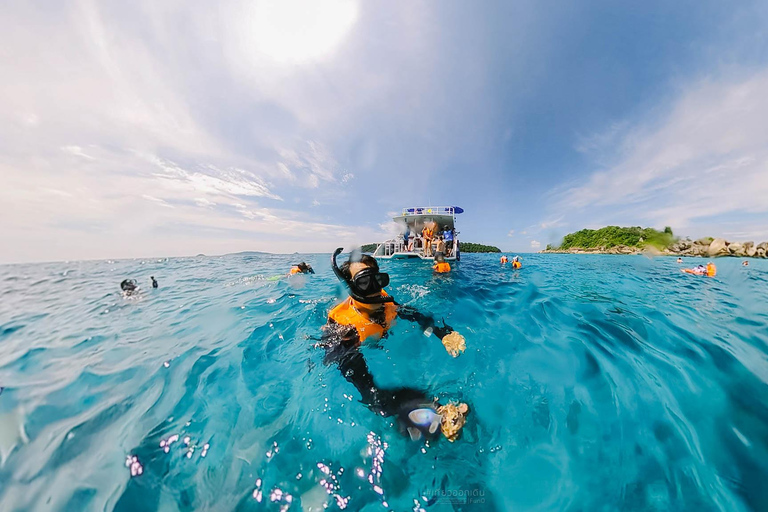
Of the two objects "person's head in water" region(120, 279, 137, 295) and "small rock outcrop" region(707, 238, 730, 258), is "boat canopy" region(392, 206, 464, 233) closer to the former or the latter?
"person's head in water" region(120, 279, 137, 295)

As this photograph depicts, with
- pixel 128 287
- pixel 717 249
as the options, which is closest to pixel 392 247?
pixel 128 287

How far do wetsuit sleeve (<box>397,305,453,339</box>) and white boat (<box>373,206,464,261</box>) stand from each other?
17.6 meters

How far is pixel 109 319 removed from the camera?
5688mm

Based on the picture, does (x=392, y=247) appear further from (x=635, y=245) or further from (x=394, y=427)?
(x=635, y=245)

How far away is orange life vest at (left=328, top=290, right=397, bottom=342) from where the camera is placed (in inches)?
134

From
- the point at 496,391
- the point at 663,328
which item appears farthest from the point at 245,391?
the point at 663,328

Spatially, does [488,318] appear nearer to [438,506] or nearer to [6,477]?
[438,506]

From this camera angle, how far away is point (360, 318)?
3432 millimetres

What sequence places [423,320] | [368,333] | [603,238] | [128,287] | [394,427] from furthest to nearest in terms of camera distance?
[603,238]
[128,287]
[423,320]
[368,333]
[394,427]

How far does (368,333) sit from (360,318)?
0.25m

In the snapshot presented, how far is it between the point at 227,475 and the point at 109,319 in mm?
6606

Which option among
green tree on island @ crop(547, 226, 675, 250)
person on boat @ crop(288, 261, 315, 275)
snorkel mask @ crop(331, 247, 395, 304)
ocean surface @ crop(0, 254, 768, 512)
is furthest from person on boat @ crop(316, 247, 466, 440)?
green tree on island @ crop(547, 226, 675, 250)

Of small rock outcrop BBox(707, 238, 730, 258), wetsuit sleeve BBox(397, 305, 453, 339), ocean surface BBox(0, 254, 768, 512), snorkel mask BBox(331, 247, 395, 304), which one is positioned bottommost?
ocean surface BBox(0, 254, 768, 512)

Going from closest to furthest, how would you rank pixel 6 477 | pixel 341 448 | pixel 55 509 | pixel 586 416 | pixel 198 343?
pixel 55 509 → pixel 6 477 → pixel 341 448 → pixel 586 416 → pixel 198 343
